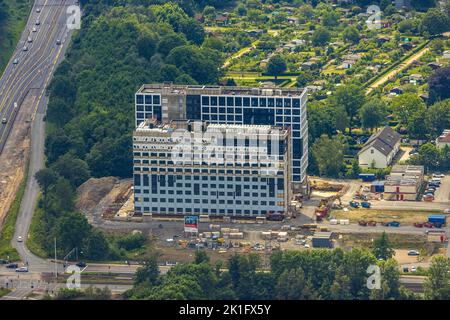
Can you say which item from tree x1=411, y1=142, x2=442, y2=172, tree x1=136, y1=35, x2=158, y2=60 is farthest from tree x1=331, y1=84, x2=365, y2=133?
tree x1=136, y1=35, x2=158, y2=60

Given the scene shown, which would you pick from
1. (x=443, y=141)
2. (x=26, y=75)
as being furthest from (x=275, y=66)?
(x=443, y=141)

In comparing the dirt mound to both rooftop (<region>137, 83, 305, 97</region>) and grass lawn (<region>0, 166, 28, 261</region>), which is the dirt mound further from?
rooftop (<region>137, 83, 305, 97</region>)

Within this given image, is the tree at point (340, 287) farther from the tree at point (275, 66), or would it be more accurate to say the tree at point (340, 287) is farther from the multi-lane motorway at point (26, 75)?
the tree at point (275, 66)

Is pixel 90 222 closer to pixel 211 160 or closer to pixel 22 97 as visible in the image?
pixel 211 160

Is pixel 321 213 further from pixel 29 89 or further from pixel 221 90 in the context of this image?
pixel 29 89

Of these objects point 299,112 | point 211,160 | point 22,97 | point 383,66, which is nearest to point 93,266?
point 211,160

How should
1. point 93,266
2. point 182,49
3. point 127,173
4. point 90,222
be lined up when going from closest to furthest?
point 93,266, point 90,222, point 127,173, point 182,49

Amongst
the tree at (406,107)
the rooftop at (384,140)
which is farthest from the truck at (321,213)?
the tree at (406,107)
